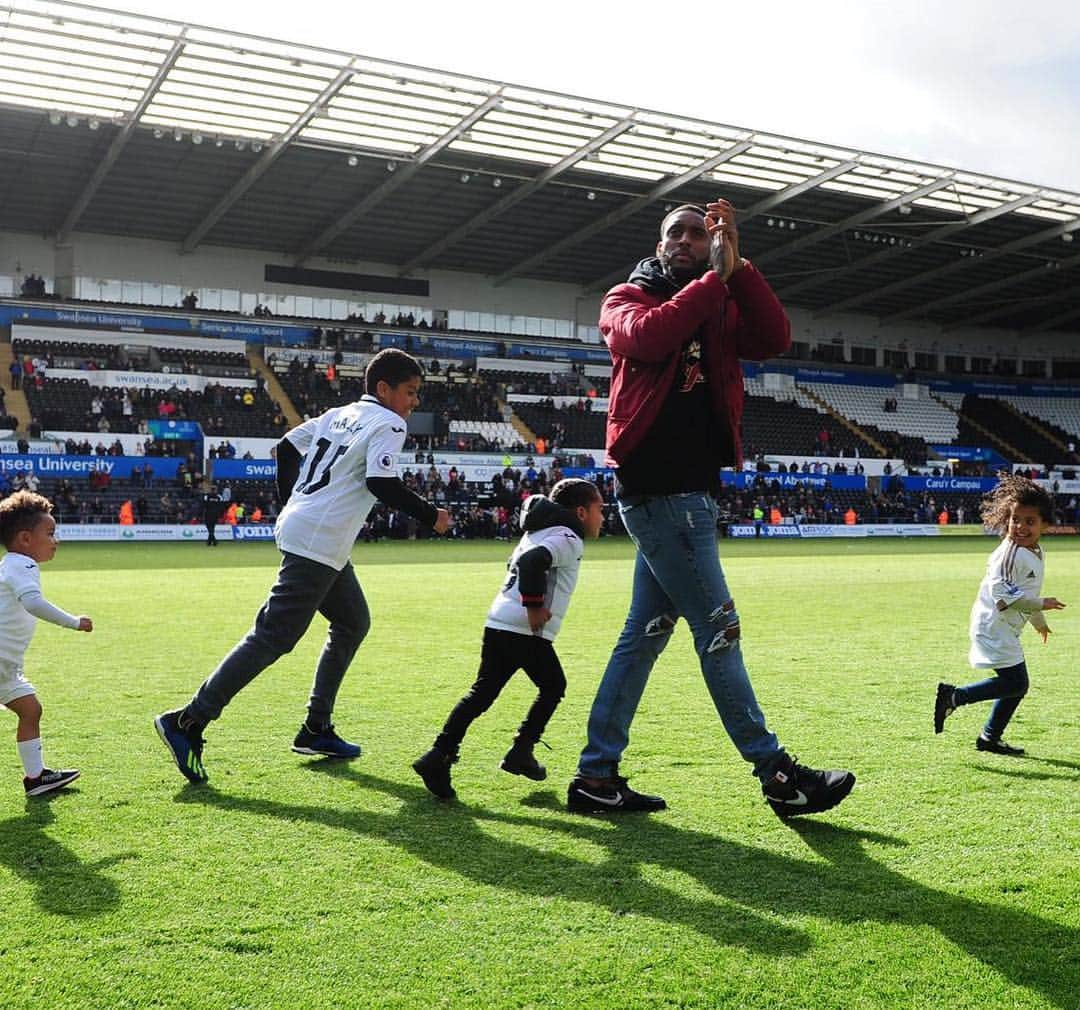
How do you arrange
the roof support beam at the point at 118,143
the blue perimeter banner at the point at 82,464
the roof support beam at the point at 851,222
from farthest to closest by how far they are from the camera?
1. the roof support beam at the point at 851,222
2. the blue perimeter banner at the point at 82,464
3. the roof support beam at the point at 118,143

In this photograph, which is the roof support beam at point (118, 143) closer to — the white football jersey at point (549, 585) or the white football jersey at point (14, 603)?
the white football jersey at point (14, 603)

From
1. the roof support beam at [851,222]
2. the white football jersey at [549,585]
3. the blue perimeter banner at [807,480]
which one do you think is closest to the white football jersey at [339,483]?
the white football jersey at [549,585]

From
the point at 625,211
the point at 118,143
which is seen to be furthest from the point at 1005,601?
the point at 625,211

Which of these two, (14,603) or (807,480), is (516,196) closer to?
(807,480)

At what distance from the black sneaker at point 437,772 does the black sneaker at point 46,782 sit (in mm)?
1440

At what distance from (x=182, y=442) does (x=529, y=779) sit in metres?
32.9

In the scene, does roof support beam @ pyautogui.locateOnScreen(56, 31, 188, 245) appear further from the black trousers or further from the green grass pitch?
the black trousers

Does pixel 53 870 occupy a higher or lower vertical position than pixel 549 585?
lower

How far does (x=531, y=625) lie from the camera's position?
4.52m

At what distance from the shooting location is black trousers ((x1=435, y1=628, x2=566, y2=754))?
14.9 feet

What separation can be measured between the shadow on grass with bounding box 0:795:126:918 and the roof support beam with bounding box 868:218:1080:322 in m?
46.2

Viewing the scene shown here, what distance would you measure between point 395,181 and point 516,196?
4.38 metres

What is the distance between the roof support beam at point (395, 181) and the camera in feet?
107

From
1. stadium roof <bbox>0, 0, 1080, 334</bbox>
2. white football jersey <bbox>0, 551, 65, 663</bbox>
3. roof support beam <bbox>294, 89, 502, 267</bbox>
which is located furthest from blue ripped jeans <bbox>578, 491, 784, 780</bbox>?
roof support beam <bbox>294, 89, 502, 267</bbox>
